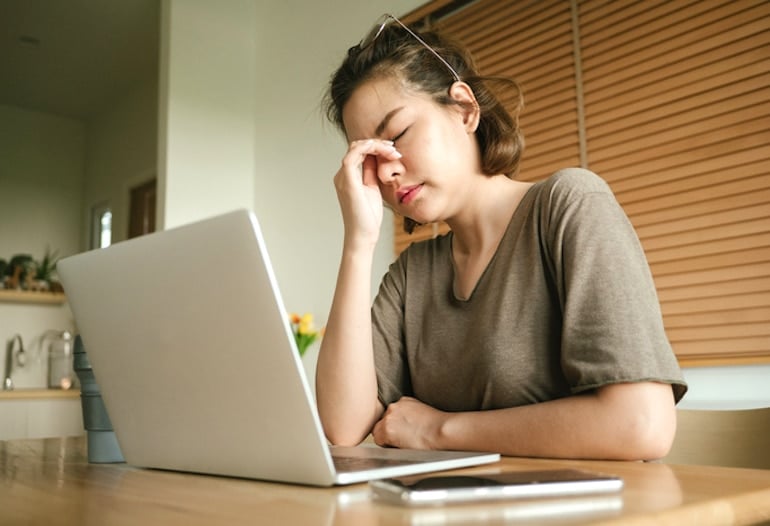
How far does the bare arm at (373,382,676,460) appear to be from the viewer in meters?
0.81

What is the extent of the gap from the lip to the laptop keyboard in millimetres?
533

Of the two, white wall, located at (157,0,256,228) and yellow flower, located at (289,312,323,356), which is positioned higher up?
white wall, located at (157,0,256,228)

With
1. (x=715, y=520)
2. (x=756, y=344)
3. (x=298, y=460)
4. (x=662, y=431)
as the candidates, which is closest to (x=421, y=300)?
(x=662, y=431)

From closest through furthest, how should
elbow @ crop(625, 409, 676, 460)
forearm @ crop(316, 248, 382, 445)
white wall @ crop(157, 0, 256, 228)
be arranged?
elbow @ crop(625, 409, 676, 460) → forearm @ crop(316, 248, 382, 445) → white wall @ crop(157, 0, 256, 228)

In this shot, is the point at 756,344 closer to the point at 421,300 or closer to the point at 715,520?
the point at 421,300

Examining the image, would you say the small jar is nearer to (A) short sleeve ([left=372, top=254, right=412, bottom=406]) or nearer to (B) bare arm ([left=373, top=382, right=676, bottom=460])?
(A) short sleeve ([left=372, top=254, right=412, bottom=406])

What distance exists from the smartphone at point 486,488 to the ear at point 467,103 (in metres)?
0.80

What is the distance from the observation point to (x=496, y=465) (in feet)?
2.34

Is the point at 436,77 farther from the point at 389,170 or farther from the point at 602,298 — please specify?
the point at 602,298

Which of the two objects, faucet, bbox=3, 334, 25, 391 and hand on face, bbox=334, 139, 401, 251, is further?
faucet, bbox=3, 334, 25, 391

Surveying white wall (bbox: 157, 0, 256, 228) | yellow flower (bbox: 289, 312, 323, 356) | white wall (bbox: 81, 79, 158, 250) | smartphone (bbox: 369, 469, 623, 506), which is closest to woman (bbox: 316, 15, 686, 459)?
smartphone (bbox: 369, 469, 623, 506)

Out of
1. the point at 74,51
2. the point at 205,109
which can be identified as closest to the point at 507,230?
the point at 205,109

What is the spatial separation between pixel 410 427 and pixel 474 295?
285 millimetres

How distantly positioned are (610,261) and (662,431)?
213 mm
